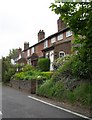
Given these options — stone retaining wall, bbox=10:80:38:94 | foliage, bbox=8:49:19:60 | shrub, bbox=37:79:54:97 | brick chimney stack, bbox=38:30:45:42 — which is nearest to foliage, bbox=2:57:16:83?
stone retaining wall, bbox=10:80:38:94

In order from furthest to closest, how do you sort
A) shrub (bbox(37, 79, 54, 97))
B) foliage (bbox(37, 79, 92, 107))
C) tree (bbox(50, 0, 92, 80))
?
shrub (bbox(37, 79, 54, 97)), foliage (bbox(37, 79, 92, 107)), tree (bbox(50, 0, 92, 80))

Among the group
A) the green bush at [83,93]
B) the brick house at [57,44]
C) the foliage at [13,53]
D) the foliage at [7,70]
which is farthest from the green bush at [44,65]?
the foliage at [13,53]

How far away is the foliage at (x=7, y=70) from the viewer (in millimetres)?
44938

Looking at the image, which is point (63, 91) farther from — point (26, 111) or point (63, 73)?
point (26, 111)

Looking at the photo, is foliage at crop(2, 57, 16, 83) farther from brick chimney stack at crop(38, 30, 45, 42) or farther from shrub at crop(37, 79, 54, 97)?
shrub at crop(37, 79, 54, 97)

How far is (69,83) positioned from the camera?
2039 centimetres

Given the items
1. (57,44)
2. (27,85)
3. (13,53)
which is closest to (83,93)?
(27,85)

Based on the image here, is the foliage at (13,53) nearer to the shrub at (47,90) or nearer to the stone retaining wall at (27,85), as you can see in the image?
the stone retaining wall at (27,85)

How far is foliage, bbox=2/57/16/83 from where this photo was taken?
4494 centimetres

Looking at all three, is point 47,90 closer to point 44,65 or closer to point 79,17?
point 79,17

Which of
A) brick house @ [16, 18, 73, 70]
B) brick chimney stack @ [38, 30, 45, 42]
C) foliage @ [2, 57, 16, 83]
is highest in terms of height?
brick chimney stack @ [38, 30, 45, 42]

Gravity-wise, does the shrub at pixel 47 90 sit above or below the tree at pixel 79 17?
below

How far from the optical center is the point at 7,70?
47.2 m

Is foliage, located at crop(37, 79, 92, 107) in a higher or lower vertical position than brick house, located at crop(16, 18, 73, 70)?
lower
